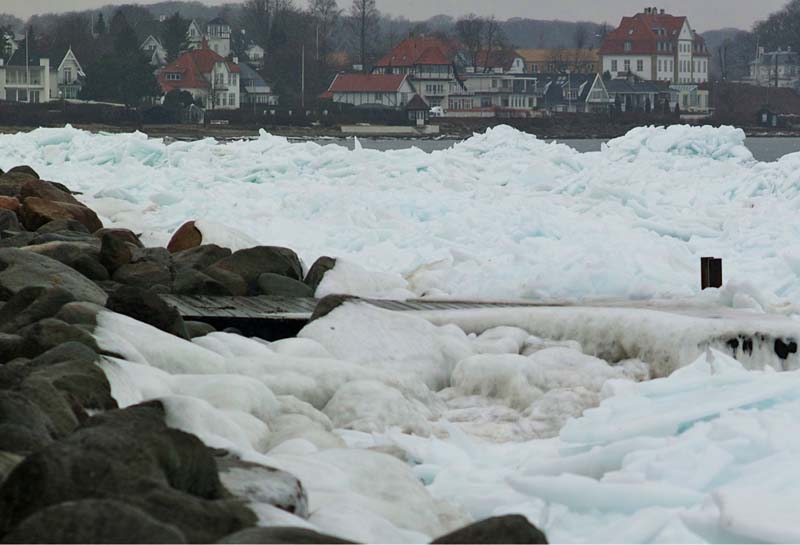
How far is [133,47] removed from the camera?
232ft

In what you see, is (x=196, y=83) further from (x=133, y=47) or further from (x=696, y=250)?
(x=696, y=250)

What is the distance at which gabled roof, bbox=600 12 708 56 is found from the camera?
96125 mm

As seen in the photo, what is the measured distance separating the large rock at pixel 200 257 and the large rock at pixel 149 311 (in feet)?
7.77

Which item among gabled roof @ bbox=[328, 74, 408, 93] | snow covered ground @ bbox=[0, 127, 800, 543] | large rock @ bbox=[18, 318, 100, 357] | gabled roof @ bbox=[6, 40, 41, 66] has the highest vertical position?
gabled roof @ bbox=[6, 40, 41, 66]

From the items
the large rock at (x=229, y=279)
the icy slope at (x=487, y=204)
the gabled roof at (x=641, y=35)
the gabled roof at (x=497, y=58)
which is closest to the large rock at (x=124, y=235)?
the icy slope at (x=487, y=204)

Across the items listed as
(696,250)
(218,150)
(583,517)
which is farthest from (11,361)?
(218,150)

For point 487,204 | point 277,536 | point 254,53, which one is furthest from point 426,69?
point 277,536

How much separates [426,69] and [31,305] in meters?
78.2

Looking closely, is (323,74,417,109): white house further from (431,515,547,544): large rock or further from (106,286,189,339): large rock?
(431,515,547,544): large rock

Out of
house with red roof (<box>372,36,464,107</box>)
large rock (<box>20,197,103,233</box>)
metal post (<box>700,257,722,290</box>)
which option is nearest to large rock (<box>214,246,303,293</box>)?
metal post (<box>700,257,722,290</box>)

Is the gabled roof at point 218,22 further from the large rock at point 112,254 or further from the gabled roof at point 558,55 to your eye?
the large rock at point 112,254

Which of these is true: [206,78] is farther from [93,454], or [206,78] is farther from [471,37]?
[93,454]

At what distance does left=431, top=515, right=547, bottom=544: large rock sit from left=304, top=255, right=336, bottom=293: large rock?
5.71 m

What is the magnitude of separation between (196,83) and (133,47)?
5.38 m
